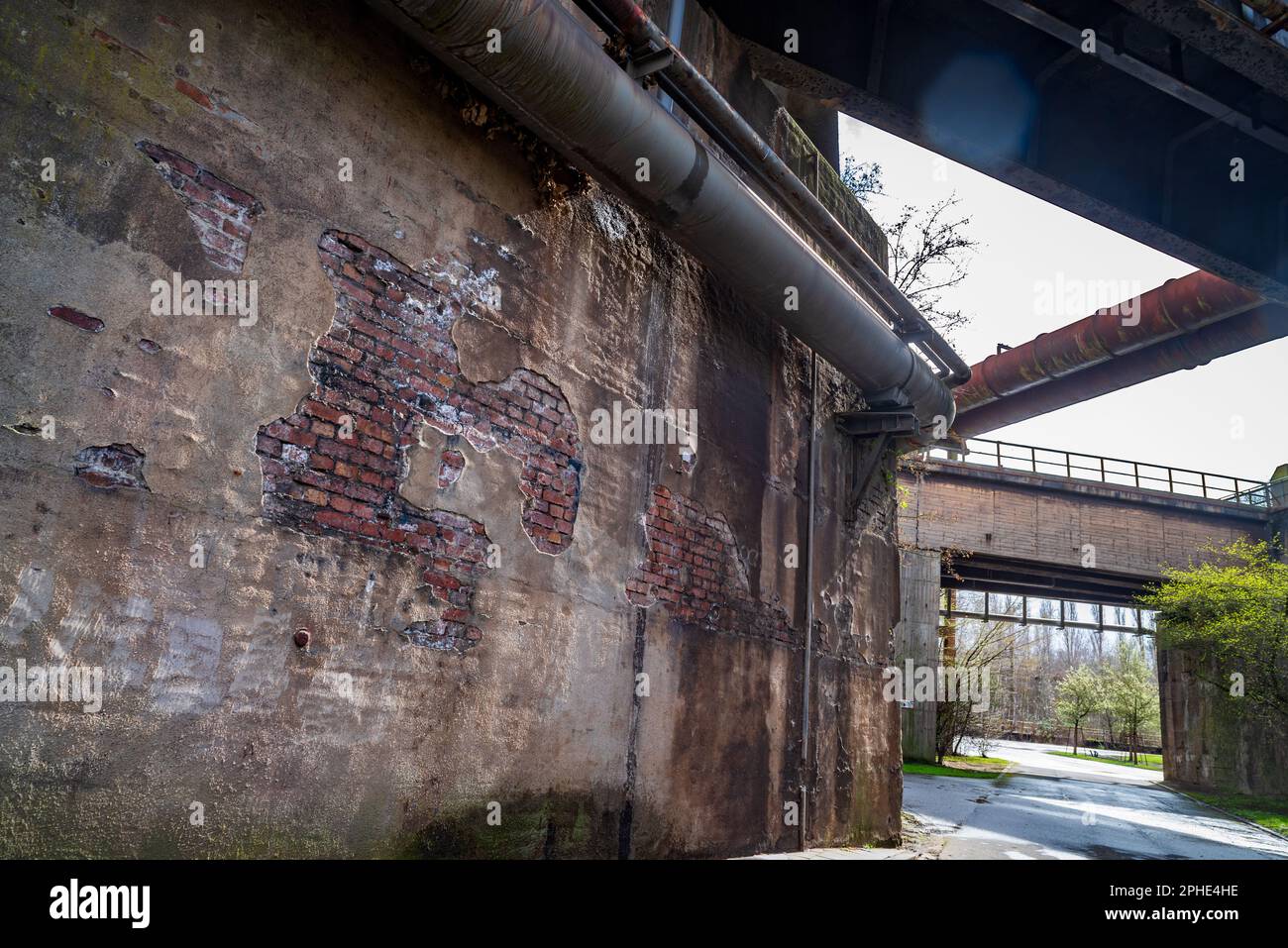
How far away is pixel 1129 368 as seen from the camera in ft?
34.5

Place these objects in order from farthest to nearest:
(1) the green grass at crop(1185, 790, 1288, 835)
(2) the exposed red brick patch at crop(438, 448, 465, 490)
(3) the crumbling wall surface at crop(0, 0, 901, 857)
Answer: (1) the green grass at crop(1185, 790, 1288, 835) < (2) the exposed red brick patch at crop(438, 448, 465, 490) < (3) the crumbling wall surface at crop(0, 0, 901, 857)

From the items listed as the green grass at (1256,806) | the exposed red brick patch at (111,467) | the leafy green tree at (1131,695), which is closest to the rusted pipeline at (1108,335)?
the green grass at (1256,806)

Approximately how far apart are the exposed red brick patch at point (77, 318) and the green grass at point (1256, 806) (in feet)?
52.3

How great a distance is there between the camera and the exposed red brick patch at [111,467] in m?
2.81

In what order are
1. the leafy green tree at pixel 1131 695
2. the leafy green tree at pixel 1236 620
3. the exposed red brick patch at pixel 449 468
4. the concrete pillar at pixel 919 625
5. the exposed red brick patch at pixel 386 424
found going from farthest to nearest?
the leafy green tree at pixel 1131 695, the concrete pillar at pixel 919 625, the leafy green tree at pixel 1236 620, the exposed red brick patch at pixel 449 468, the exposed red brick patch at pixel 386 424

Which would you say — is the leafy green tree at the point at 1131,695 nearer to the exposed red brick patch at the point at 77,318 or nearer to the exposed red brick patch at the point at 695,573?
the exposed red brick patch at the point at 695,573

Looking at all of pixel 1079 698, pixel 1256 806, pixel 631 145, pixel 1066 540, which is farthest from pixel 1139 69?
pixel 1079 698

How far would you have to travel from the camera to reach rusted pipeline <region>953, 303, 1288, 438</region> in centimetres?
853

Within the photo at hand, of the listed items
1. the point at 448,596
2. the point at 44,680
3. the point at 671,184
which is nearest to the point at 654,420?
the point at 671,184

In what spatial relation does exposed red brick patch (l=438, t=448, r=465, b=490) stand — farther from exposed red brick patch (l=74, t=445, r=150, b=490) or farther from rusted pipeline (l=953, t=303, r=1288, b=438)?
rusted pipeline (l=953, t=303, r=1288, b=438)

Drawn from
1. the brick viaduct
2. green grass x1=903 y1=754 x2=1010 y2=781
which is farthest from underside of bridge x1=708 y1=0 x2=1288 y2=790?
green grass x1=903 y1=754 x2=1010 y2=781

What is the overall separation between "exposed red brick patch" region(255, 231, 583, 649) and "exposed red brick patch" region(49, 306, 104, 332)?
2.12ft

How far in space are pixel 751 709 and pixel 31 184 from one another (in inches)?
199
